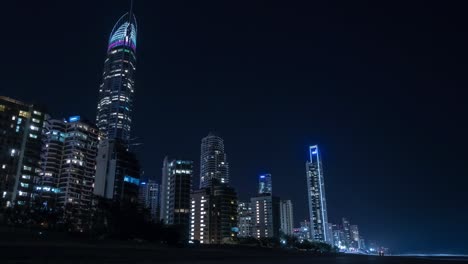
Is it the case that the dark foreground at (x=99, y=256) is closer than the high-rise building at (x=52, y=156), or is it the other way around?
the dark foreground at (x=99, y=256)

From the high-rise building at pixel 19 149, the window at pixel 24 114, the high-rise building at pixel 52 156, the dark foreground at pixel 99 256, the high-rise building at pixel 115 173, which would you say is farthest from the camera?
the high-rise building at pixel 52 156

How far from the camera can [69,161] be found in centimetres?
16600

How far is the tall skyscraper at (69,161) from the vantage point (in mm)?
161500

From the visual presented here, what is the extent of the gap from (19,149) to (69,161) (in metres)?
40.9

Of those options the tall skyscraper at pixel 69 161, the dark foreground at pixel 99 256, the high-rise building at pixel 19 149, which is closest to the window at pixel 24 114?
the high-rise building at pixel 19 149

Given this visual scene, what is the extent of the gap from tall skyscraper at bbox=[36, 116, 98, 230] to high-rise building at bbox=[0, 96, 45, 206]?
2720cm

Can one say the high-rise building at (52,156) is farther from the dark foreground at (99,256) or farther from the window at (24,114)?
the dark foreground at (99,256)

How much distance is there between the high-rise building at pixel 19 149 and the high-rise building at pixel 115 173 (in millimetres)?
29621

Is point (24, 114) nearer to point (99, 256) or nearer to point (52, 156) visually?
point (52, 156)

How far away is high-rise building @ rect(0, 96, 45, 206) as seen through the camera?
119438mm

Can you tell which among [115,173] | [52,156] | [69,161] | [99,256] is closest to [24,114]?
[52,156]

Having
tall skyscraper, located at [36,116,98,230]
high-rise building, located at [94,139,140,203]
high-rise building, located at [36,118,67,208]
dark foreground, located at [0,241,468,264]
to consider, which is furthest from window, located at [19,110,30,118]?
dark foreground, located at [0,241,468,264]

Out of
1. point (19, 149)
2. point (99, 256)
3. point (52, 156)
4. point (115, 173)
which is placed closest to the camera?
point (99, 256)

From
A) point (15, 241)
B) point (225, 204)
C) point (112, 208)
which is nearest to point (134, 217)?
point (112, 208)
